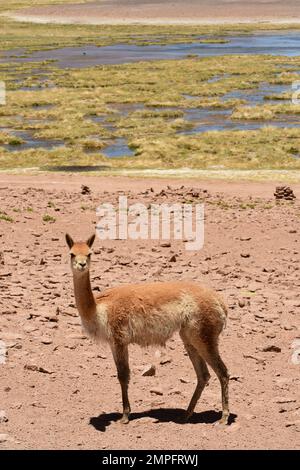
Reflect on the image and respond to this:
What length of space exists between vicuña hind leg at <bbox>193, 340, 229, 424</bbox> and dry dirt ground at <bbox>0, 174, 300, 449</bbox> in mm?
259

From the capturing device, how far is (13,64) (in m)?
91.8

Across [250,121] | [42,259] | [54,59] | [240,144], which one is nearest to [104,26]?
[54,59]

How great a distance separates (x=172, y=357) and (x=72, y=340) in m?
1.61

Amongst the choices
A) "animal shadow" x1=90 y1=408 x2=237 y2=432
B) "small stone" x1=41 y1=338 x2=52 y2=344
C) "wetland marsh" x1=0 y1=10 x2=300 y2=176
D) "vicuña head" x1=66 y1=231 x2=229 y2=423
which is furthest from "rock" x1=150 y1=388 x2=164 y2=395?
"wetland marsh" x1=0 y1=10 x2=300 y2=176

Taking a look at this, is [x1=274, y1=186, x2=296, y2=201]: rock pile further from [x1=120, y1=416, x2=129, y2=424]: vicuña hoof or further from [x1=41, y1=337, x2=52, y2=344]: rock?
[x1=120, y1=416, x2=129, y2=424]: vicuña hoof

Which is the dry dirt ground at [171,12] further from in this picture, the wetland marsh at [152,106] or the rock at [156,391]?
the rock at [156,391]

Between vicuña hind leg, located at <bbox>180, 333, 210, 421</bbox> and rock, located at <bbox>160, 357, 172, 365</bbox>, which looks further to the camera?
rock, located at <bbox>160, 357, 172, 365</bbox>

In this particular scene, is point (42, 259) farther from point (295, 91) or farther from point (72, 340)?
point (295, 91)

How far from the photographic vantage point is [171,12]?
177000 mm

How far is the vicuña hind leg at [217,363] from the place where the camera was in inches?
394

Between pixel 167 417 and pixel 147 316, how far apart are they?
5.00ft

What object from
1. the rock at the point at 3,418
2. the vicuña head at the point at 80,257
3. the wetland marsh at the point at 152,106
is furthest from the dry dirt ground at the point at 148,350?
the wetland marsh at the point at 152,106

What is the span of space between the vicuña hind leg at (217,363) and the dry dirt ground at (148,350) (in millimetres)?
259

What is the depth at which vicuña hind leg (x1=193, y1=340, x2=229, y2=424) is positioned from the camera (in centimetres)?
1001
